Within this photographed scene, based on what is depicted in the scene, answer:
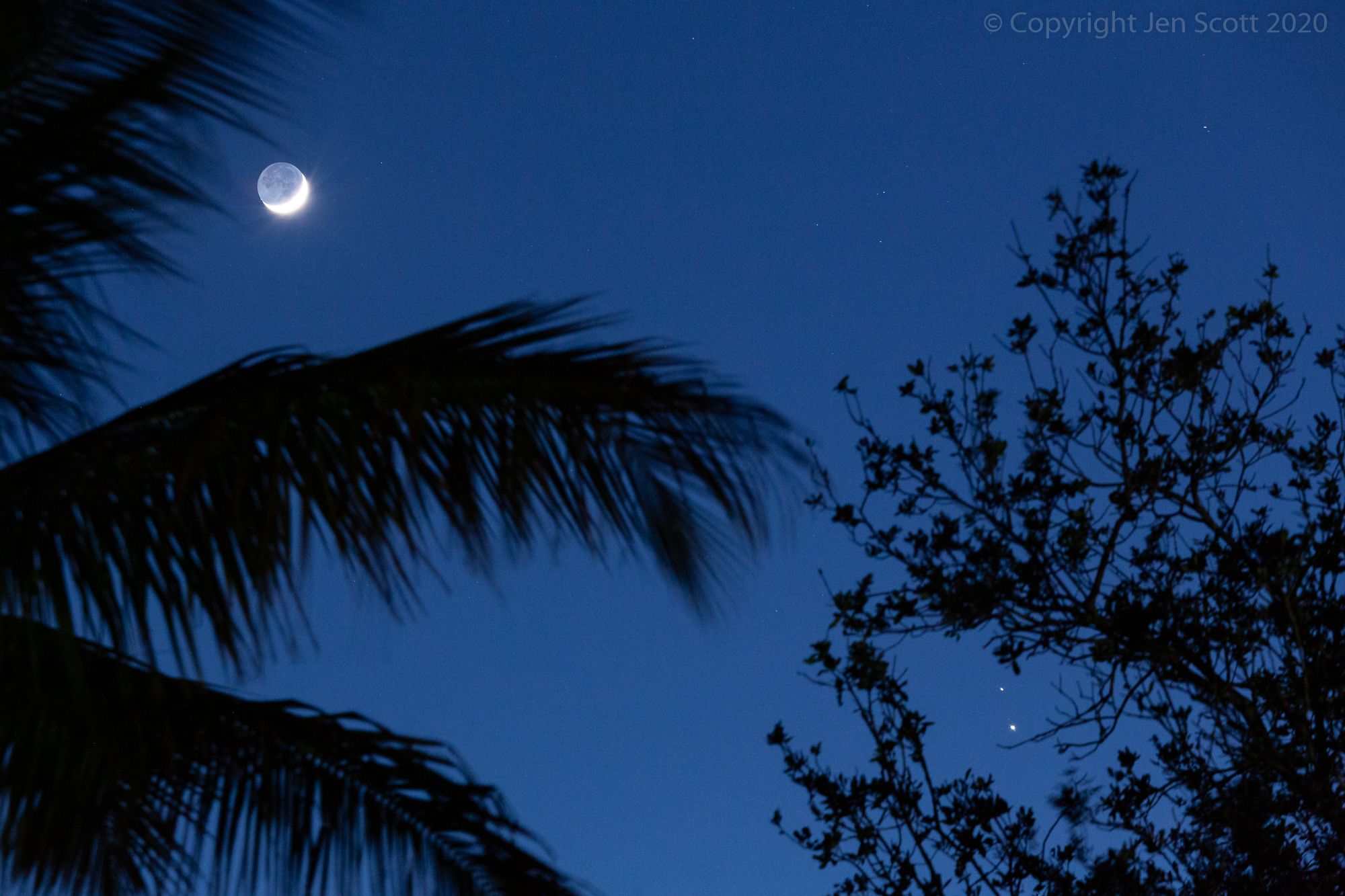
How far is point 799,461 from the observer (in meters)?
2.44

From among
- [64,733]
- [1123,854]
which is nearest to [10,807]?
[64,733]

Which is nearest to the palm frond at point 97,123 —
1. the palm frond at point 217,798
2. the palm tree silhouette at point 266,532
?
the palm tree silhouette at point 266,532

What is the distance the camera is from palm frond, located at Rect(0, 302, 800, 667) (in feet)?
7.32

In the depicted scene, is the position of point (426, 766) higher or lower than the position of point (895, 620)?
lower

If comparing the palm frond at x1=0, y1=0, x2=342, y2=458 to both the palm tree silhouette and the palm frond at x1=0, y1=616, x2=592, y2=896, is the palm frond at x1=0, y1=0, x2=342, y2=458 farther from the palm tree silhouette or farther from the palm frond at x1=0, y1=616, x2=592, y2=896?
the palm frond at x1=0, y1=616, x2=592, y2=896

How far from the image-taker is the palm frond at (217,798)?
237 centimetres

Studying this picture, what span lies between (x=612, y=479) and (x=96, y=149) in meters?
1.09

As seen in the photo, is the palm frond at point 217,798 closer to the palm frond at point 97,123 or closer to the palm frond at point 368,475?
the palm frond at point 368,475

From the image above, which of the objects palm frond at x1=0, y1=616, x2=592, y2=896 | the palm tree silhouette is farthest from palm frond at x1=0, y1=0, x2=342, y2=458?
palm frond at x1=0, y1=616, x2=592, y2=896

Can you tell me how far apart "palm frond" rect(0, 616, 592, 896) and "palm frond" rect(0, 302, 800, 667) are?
0.20 metres

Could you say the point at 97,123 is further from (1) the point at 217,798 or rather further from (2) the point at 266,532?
(1) the point at 217,798

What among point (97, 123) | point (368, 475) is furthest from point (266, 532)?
point (97, 123)

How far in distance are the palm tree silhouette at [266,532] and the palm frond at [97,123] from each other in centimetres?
1

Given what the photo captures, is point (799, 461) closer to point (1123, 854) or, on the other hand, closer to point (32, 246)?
point (32, 246)
